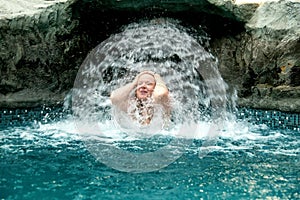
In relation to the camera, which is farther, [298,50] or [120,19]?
[120,19]

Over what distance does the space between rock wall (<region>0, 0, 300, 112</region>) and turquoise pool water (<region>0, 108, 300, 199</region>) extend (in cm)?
101

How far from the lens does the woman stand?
215 inches

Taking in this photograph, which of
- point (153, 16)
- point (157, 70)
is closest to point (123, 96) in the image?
point (153, 16)

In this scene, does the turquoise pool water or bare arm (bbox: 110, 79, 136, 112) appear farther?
bare arm (bbox: 110, 79, 136, 112)

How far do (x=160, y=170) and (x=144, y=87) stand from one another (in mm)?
1568

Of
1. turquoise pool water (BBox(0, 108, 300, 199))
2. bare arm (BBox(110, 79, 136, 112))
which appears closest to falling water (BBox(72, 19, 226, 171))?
bare arm (BBox(110, 79, 136, 112))

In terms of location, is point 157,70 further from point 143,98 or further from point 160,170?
point 160,170

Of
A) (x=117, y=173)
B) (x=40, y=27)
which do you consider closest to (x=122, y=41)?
(x=40, y=27)

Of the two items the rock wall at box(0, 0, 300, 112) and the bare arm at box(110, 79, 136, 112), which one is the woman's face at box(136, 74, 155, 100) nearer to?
the bare arm at box(110, 79, 136, 112)

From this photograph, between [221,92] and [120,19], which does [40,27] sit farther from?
[221,92]

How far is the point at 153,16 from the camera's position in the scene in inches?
282

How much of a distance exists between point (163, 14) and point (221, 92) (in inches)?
59.8

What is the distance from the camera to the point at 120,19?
729cm

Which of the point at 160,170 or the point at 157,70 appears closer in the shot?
the point at 160,170
